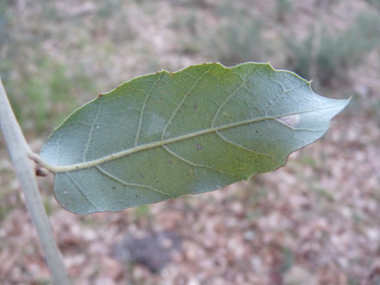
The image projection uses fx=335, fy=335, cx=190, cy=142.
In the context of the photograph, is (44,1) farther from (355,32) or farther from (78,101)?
(355,32)

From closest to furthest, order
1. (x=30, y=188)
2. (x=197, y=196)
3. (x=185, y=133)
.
Result: (x=30, y=188) → (x=185, y=133) → (x=197, y=196)

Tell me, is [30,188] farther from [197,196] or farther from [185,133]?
[197,196]

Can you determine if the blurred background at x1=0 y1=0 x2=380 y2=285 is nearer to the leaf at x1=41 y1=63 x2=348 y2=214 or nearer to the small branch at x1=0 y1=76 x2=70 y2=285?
the leaf at x1=41 y1=63 x2=348 y2=214

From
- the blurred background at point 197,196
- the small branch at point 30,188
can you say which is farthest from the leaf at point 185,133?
the blurred background at point 197,196

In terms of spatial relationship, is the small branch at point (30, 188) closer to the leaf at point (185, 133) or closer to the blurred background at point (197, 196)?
the leaf at point (185, 133)

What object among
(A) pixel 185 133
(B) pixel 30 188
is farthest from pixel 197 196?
(B) pixel 30 188

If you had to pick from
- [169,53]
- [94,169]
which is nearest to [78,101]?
[169,53]
